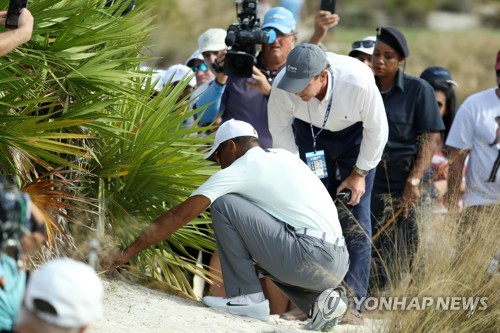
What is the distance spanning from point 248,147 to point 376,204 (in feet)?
5.77

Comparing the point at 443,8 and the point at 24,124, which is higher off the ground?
the point at 24,124

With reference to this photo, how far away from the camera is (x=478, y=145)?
792 centimetres

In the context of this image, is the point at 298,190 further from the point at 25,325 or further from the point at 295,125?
the point at 25,325

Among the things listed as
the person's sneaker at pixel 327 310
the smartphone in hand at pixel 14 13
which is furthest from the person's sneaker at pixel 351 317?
the smartphone in hand at pixel 14 13

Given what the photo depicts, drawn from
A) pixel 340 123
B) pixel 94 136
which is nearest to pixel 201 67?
pixel 340 123

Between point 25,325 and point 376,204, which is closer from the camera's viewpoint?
point 25,325

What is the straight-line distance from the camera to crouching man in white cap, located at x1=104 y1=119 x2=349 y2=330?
19.9 ft

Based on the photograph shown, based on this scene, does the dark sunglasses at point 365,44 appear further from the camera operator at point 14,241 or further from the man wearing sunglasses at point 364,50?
the camera operator at point 14,241

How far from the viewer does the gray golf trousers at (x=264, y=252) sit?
6.08m

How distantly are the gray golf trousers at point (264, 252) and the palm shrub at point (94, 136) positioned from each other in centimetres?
69

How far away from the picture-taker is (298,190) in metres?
6.13

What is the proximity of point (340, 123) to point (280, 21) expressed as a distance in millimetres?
1344

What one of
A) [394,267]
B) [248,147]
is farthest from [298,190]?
[394,267]

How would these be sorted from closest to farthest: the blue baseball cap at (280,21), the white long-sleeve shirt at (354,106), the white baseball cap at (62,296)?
the white baseball cap at (62,296) → the white long-sleeve shirt at (354,106) → the blue baseball cap at (280,21)
